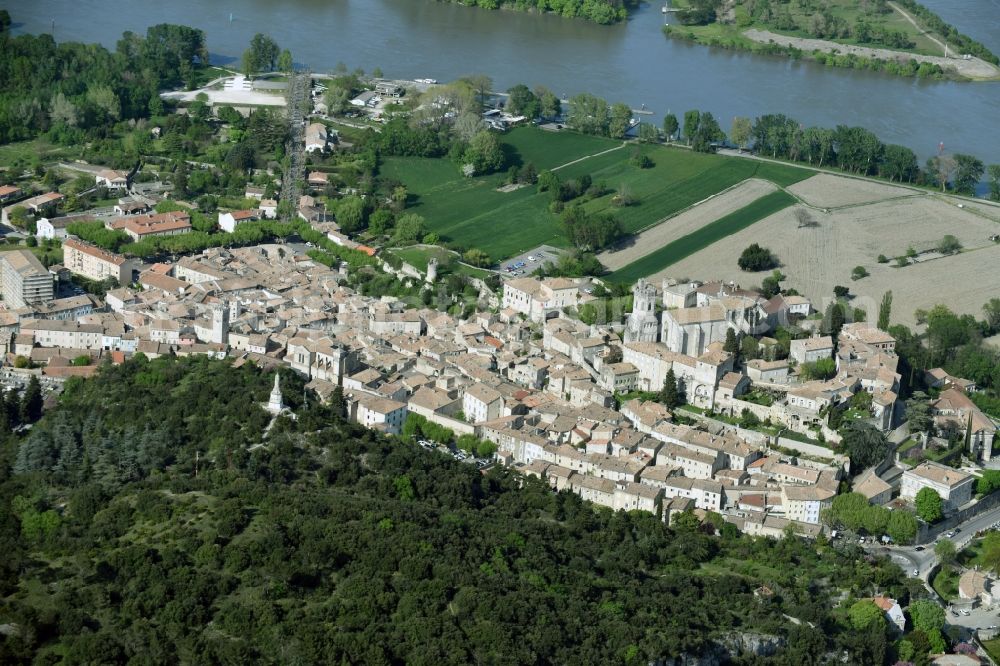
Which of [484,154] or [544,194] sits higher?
[484,154]

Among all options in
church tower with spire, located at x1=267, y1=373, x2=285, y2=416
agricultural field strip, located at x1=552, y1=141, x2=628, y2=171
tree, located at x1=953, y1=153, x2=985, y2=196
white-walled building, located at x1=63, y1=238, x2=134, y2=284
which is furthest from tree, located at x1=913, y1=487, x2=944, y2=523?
agricultural field strip, located at x1=552, y1=141, x2=628, y2=171

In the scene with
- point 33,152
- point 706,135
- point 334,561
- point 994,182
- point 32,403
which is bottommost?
point 33,152

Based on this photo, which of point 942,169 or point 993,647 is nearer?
point 993,647

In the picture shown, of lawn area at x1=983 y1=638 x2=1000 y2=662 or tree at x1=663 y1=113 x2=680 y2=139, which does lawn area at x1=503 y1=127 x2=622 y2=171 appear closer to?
tree at x1=663 y1=113 x2=680 y2=139

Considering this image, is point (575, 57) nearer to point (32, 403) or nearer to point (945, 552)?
point (32, 403)

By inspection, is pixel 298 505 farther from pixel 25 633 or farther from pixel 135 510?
pixel 25 633

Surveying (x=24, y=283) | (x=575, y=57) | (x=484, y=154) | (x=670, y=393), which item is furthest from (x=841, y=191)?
(x=24, y=283)
